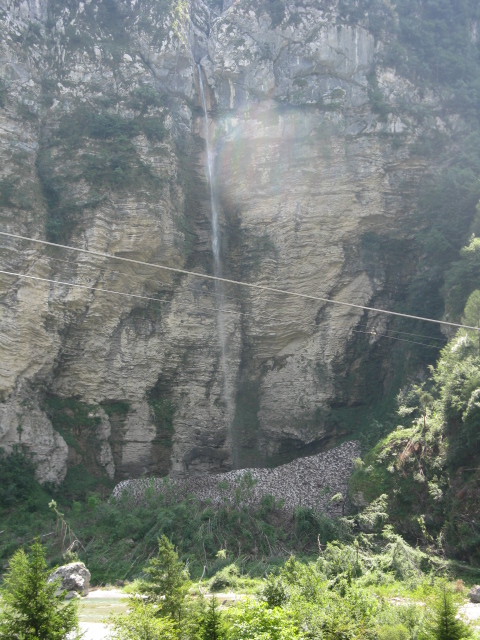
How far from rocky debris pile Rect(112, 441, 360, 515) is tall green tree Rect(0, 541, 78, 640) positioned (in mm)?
10502

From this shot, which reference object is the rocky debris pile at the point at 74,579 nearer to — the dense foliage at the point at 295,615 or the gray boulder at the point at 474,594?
the dense foliage at the point at 295,615

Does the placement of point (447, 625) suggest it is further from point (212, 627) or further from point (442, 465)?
point (442, 465)

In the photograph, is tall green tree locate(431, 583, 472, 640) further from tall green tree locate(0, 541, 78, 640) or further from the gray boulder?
the gray boulder

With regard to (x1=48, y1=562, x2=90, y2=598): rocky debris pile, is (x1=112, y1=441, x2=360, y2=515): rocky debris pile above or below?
above

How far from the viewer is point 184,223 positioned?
22.3 meters

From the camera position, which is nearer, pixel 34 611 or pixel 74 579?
pixel 34 611

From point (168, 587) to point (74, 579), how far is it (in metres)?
6.32

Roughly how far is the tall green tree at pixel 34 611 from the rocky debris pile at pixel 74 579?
6.85m

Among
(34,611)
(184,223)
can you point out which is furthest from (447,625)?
(184,223)

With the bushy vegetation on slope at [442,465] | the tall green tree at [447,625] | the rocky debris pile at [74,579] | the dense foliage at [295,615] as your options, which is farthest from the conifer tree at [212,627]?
the bushy vegetation on slope at [442,465]

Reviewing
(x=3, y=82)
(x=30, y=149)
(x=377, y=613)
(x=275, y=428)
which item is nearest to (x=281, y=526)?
(x=275, y=428)

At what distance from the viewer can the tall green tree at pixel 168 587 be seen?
684 cm

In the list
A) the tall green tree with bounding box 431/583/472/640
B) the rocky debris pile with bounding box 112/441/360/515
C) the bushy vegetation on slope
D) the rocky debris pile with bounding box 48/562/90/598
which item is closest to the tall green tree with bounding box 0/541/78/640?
the tall green tree with bounding box 431/583/472/640

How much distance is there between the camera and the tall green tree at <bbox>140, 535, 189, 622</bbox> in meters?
6.84
